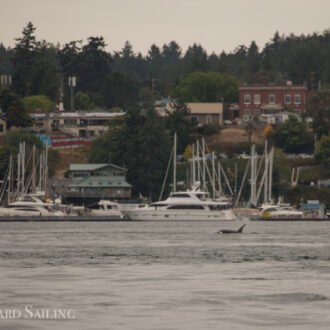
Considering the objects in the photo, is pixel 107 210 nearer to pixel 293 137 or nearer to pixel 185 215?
pixel 185 215

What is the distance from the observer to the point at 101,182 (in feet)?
561

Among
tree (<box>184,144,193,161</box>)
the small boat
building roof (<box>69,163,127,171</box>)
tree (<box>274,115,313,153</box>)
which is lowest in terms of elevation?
the small boat

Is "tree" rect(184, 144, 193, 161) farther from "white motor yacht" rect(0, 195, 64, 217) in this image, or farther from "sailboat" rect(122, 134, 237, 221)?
"sailboat" rect(122, 134, 237, 221)

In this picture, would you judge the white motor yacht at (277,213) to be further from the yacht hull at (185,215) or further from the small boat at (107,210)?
the small boat at (107,210)

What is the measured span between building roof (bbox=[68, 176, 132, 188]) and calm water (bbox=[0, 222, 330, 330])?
7527 centimetres

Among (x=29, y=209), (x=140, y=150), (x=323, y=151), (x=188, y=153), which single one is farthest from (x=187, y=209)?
(x=188, y=153)

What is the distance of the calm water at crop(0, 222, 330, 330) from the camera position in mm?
40000

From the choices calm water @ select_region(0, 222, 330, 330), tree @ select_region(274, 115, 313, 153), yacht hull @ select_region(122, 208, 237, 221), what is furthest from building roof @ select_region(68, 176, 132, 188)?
calm water @ select_region(0, 222, 330, 330)

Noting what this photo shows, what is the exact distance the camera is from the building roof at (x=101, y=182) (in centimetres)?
16938

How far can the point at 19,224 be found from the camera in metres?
132

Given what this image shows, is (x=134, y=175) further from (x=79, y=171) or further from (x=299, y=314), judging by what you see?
(x=299, y=314)

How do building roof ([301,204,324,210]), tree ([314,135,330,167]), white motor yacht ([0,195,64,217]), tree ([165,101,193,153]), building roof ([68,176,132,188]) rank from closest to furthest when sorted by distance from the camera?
white motor yacht ([0,195,64,217]), building roof ([301,204,324,210]), building roof ([68,176,132,188]), tree ([314,135,330,167]), tree ([165,101,193,153])

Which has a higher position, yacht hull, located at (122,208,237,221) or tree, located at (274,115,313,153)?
tree, located at (274,115,313,153)

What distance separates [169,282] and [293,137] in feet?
474
